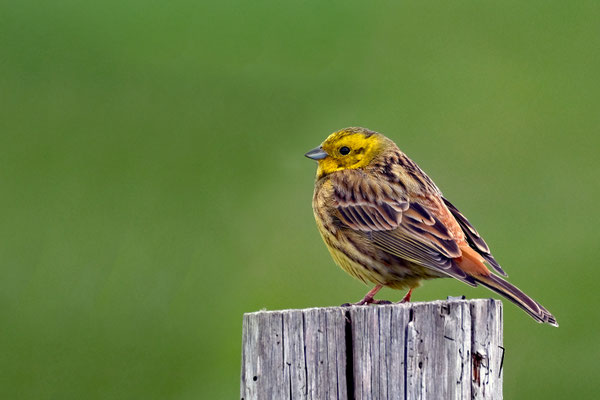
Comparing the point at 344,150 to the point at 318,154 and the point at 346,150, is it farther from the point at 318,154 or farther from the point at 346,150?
the point at 318,154

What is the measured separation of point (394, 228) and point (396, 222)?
0.04 m

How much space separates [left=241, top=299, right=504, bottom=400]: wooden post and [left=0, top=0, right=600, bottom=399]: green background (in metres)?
5.32

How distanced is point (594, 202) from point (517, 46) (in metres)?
4.54

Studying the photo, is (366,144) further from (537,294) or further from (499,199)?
(499,199)

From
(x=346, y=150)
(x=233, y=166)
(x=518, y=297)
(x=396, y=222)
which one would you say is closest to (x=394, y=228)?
(x=396, y=222)

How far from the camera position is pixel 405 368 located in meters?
4.62

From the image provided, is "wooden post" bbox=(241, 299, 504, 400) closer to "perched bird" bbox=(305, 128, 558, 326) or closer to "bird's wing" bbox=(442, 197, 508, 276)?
"perched bird" bbox=(305, 128, 558, 326)

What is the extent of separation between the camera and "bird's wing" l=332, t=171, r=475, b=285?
6.62 m

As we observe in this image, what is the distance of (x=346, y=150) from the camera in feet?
25.8

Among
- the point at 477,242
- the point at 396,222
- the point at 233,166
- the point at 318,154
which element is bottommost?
the point at 477,242

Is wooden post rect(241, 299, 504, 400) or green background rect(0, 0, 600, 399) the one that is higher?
green background rect(0, 0, 600, 399)

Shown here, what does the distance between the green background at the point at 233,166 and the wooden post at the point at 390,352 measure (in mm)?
5321

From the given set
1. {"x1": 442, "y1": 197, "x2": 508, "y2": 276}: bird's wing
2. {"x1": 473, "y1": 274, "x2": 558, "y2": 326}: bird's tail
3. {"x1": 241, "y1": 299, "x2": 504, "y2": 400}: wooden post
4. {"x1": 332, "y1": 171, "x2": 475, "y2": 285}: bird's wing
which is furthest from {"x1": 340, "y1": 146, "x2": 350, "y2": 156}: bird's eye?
{"x1": 241, "y1": 299, "x2": 504, "y2": 400}: wooden post

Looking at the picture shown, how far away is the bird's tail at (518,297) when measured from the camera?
580cm
